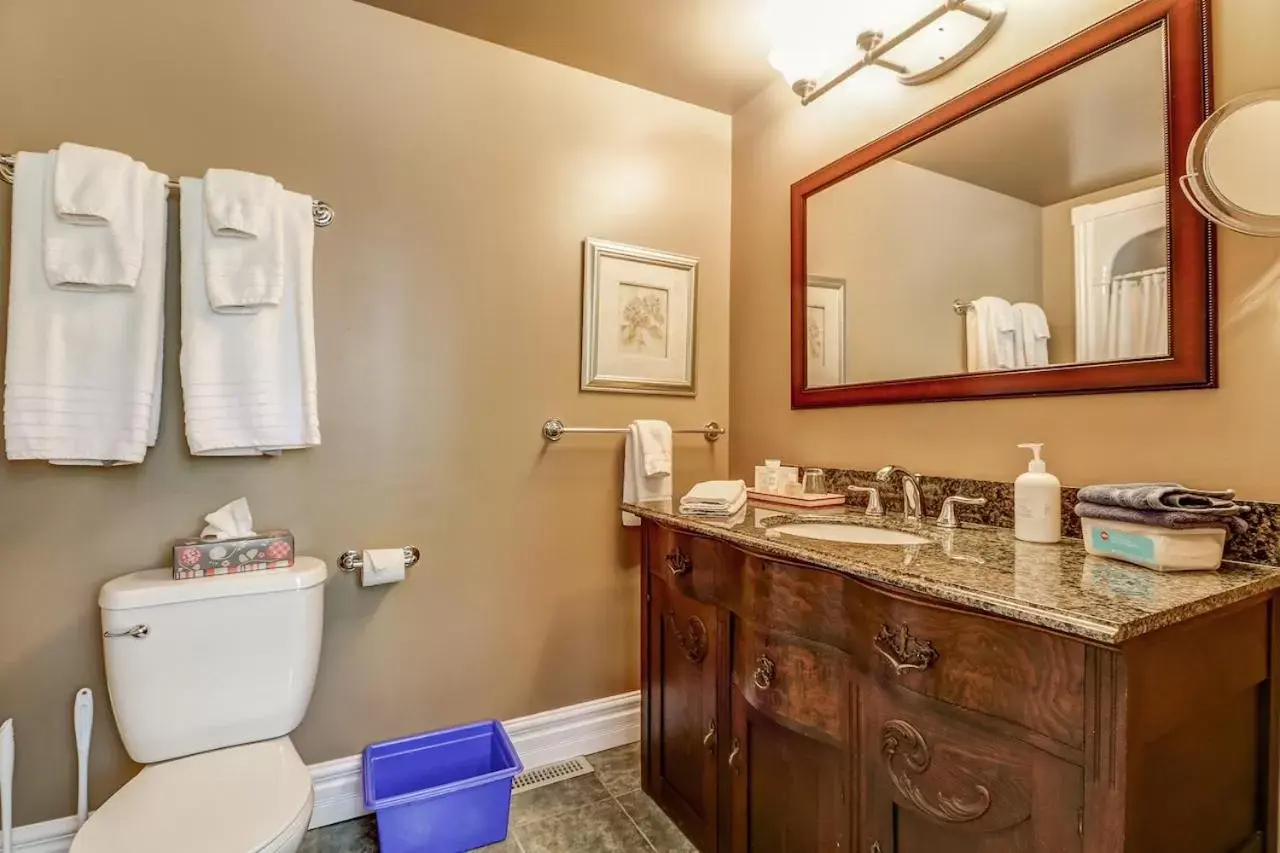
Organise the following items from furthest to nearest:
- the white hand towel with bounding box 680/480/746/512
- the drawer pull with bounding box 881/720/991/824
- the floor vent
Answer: the floor vent < the white hand towel with bounding box 680/480/746/512 < the drawer pull with bounding box 881/720/991/824

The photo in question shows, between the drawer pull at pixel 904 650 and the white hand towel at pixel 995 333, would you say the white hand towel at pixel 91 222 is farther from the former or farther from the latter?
the white hand towel at pixel 995 333

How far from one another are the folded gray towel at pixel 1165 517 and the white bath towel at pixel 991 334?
44 cm

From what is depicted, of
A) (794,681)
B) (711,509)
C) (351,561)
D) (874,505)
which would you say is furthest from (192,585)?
(874,505)

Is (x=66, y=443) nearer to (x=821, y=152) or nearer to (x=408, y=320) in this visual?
(x=408, y=320)

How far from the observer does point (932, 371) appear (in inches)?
62.2

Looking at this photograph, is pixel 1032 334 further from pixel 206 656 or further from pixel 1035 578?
pixel 206 656

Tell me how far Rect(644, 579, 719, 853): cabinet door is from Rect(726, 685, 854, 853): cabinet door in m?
0.09

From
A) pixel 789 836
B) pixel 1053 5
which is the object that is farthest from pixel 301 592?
pixel 1053 5

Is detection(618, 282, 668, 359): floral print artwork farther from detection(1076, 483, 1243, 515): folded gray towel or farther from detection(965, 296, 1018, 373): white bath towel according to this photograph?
detection(1076, 483, 1243, 515): folded gray towel

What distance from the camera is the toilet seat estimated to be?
106 centimetres

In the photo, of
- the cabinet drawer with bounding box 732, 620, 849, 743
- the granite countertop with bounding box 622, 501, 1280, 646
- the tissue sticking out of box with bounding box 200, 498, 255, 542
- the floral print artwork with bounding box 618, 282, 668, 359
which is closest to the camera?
the granite countertop with bounding box 622, 501, 1280, 646

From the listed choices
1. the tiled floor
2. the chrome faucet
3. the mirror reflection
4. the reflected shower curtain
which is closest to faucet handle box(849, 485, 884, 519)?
the chrome faucet

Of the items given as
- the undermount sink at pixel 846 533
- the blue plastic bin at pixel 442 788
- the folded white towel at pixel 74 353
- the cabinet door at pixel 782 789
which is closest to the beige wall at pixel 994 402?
the undermount sink at pixel 846 533

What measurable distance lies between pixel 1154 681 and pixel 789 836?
78 cm
